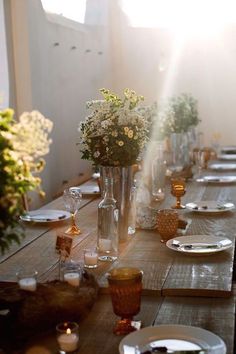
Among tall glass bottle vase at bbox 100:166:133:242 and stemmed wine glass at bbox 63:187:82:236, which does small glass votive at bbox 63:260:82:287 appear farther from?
stemmed wine glass at bbox 63:187:82:236

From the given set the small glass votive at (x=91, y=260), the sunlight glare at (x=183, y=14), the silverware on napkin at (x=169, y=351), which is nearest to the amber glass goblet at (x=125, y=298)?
the silverware on napkin at (x=169, y=351)

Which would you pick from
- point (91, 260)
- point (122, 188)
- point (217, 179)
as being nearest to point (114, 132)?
point (122, 188)

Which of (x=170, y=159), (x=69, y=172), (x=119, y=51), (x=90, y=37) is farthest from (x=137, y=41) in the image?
(x=170, y=159)

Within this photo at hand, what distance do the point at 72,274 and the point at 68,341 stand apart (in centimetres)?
32

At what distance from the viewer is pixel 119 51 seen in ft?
23.0

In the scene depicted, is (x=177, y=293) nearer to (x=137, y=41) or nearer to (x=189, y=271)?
(x=189, y=271)

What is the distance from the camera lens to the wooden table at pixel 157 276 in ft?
4.80

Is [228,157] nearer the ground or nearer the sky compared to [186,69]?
nearer the ground

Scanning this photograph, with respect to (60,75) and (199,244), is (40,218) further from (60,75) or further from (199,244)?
(60,75)

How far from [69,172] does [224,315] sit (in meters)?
4.08

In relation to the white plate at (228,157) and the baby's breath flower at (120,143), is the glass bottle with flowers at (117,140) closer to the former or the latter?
the baby's breath flower at (120,143)

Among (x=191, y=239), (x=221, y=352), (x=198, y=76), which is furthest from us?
(x=198, y=76)

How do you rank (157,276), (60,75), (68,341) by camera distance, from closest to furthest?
(68,341), (157,276), (60,75)

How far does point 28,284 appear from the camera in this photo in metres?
1.49
